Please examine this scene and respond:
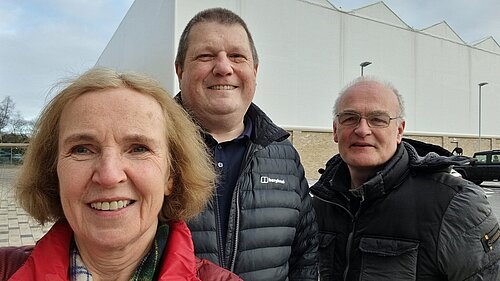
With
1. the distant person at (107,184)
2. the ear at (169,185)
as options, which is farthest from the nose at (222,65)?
the ear at (169,185)

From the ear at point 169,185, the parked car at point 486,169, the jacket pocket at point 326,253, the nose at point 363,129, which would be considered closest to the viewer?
the ear at point 169,185

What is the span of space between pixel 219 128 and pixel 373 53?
29823mm

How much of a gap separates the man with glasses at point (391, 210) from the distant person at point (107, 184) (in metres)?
1.03

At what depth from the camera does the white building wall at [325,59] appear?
2477 cm

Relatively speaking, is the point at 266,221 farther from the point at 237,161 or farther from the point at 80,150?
the point at 80,150

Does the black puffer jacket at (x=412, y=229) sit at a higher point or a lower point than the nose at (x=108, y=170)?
lower

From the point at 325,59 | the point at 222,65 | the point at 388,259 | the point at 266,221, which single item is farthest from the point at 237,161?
the point at 325,59

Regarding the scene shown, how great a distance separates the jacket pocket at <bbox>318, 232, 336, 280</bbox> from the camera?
242cm

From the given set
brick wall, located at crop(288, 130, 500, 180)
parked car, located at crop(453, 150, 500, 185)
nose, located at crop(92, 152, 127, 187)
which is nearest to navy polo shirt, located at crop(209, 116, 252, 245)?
nose, located at crop(92, 152, 127, 187)

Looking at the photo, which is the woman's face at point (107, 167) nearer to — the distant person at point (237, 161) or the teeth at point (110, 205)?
the teeth at point (110, 205)

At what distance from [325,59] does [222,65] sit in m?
26.6

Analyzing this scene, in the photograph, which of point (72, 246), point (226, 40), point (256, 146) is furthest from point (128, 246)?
point (226, 40)

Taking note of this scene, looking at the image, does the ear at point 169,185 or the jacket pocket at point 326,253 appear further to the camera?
the jacket pocket at point 326,253

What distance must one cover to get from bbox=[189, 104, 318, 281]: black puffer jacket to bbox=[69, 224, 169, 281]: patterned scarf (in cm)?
37
